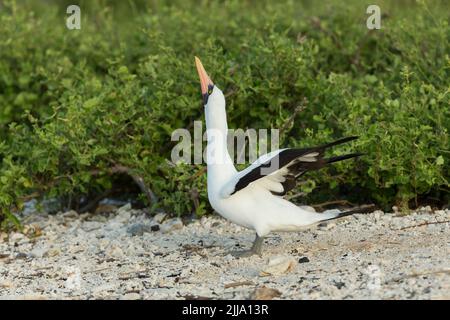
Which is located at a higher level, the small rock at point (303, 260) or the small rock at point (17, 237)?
the small rock at point (17, 237)

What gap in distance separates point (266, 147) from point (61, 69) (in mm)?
1734

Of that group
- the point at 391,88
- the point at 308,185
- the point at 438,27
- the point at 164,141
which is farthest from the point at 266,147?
the point at 438,27

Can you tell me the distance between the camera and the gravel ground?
416 centimetres

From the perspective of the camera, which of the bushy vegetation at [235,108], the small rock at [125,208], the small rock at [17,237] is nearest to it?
the bushy vegetation at [235,108]

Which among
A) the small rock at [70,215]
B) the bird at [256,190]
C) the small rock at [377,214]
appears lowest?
the small rock at [70,215]

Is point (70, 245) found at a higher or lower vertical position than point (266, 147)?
lower

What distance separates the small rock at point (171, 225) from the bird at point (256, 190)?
87 cm

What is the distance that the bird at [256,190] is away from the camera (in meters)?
4.60

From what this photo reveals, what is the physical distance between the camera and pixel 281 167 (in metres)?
4.38

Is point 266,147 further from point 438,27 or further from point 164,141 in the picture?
point 438,27

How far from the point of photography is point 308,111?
6195 mm

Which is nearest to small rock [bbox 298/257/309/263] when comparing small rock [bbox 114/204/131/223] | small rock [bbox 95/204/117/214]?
small rock [bbox 114/204/131/223]

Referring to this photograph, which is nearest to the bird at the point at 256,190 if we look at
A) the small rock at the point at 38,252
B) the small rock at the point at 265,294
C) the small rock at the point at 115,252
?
the small rock at the point at 265,294

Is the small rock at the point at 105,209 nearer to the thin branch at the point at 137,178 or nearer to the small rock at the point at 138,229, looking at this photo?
the thin branch at the point at 137,178
